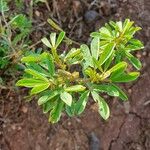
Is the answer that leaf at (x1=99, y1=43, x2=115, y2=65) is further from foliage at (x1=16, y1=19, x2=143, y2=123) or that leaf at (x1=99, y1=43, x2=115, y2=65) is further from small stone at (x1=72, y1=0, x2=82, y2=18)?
small stone at (x1=72, y1=0, x2=82, y2=18)

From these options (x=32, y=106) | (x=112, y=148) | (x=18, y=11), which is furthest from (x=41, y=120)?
(x=18, y=11)

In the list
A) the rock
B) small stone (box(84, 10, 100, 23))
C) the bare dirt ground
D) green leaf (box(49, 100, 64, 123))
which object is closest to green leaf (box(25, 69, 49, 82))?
green leaf (box(49, 100, 64, 123))

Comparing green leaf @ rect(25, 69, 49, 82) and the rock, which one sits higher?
green leaf @ rect(25, 69, 49, 82)

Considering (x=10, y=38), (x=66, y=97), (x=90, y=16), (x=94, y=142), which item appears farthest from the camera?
(x=90, y=16)

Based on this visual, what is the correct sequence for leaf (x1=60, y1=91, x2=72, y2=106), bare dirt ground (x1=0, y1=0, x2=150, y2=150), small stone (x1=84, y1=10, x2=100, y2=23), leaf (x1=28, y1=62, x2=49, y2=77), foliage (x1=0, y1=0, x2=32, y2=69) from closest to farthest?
1. leaf (x1=60, y1=91, x2=72, y2=106)
2. leaf (x1=28, y1=62, x2=49, y2=77)
3. foliage (x1=0, y1=0, x2=32, y2=69)
4. bare dirt ground (x1=0, y1=0, x2=150, y2=150)
5. small stone (x1=84, y1=10, x2=100, y2=23)

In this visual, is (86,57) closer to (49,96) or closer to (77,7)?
(49,96)

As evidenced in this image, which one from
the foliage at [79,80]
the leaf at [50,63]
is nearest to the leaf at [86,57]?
the foliage at [79,80]

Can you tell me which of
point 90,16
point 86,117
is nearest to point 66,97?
point 86,117

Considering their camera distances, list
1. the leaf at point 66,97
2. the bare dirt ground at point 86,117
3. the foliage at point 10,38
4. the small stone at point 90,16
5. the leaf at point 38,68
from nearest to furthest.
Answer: the leaf at point 66,97 → the leaf at point 38,68 → the foliage at point 10,38 → the bare dirt ground at point 86,117 → the small stone at point 90,16

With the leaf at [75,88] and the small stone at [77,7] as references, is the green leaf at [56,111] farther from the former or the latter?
the small stone at [77,7]
